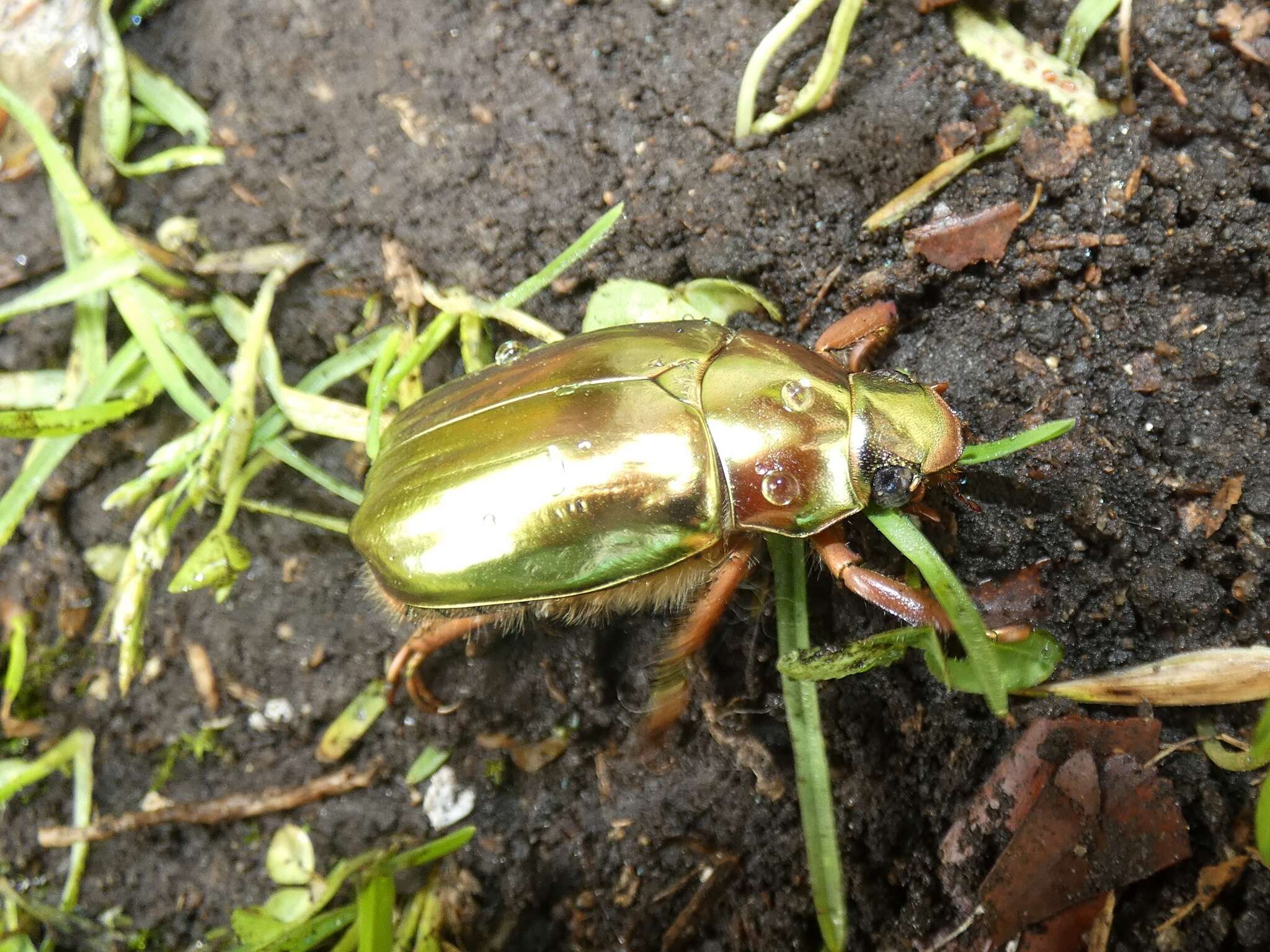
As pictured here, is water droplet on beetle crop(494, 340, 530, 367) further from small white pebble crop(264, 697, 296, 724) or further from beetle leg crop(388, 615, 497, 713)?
small white pebble crop(264, 697, 296, 724)

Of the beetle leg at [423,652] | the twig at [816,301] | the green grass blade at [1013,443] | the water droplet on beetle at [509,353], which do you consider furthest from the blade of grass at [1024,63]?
the beetle leg at [423,652]

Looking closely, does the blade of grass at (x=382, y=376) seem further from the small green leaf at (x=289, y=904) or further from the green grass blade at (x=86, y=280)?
the small green leaf at (x=289, y=904)

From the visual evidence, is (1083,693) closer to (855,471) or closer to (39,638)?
(855,471)

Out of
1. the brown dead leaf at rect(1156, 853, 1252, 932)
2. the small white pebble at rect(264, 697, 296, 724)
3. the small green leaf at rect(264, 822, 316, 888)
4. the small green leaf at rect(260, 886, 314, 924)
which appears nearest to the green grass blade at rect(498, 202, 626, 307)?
the small white pebble at rect(264, 697, 296, 724)

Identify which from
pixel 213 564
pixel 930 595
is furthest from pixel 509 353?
pixel 930 595

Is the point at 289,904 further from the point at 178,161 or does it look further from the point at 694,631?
the point at 178,161

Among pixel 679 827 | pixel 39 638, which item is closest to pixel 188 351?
pixel 39 638
